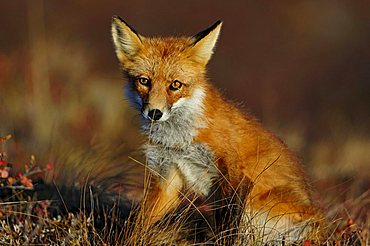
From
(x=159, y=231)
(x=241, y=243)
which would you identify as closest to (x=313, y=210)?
(x=241, y=243)

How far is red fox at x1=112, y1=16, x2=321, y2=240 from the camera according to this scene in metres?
5.64

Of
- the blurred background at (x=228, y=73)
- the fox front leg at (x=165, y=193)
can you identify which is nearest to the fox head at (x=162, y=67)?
the fox front leg at (x=165, y=193)

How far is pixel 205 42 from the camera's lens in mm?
6031

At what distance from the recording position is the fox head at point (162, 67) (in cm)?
564

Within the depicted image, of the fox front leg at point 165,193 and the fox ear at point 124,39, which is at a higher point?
the fox ear at point 124,39

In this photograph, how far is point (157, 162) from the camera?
6027mm

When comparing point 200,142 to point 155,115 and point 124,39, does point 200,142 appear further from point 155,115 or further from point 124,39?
point 124,39

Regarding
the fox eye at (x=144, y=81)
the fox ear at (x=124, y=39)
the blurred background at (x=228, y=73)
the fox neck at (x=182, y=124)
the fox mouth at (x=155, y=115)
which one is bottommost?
the blurred background at (x=228, y=73)

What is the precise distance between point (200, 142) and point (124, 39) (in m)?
1.14

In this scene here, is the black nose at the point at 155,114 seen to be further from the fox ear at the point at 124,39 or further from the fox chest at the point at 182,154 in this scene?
the fox ear at the point at 124,39

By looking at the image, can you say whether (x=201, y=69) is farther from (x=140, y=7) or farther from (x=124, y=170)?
(x=140, y=7)

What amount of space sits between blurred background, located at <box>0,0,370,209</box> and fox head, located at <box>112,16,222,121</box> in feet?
2.75

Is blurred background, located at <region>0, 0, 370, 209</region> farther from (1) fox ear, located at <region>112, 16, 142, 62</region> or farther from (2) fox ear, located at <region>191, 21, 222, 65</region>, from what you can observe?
(1) fox ear, located at <region>112, 16, 142, 62</region>

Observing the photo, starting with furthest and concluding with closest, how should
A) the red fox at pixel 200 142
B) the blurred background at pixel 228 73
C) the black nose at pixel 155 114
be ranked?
1. the blurred background at pixel 228 73
2. the red fox at pixel 200 142
3. the black nose at pixel 155 114
